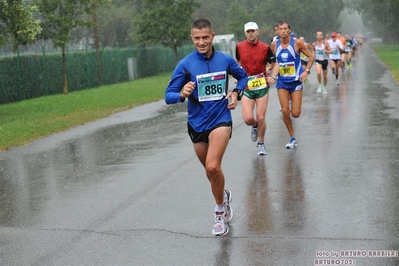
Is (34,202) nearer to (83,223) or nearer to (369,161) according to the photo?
(83,223)

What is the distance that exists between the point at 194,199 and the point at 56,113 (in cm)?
1265

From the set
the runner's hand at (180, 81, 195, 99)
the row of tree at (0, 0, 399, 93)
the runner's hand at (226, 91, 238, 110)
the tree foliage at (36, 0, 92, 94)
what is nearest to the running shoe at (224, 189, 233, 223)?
the runner's hand at (226, 91, 238, 110)

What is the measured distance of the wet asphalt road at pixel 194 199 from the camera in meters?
6.00

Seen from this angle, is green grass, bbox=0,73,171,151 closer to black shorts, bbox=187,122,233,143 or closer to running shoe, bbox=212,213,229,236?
black shorts, bbox=187,122,233,143

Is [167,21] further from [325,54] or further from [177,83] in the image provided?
[177,83]

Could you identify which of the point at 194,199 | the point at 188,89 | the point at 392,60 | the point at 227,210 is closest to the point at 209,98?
the point at 188,89

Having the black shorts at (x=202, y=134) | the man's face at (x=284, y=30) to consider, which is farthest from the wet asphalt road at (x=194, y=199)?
the man's face at (x=284, y=30)

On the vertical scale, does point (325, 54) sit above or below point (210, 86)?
below

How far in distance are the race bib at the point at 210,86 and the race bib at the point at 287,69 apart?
5014 millimetres

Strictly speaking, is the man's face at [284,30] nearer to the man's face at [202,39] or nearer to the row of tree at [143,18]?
the man's face at [202,39]

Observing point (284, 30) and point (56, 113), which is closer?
point (284, 30)

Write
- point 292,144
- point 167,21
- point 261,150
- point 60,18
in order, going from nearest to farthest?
1. point 261,150
2. point 292,144
3. point 60,18
4. point 167,21

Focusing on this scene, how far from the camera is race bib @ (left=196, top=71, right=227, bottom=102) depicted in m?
6.66

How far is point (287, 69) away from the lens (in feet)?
38.1
